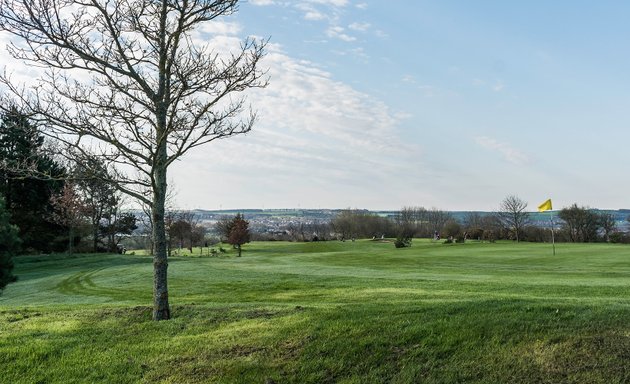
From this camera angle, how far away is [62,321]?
905 centimetres

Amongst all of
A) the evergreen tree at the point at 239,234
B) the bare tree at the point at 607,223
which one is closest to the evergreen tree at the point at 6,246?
the evergreen tree at the point at 239,234

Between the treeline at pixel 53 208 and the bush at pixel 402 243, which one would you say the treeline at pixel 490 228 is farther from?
the treeline at pixel 53 208

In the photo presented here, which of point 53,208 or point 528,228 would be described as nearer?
point 53,208

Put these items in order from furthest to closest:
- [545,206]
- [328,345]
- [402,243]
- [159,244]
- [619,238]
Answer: [619,238]
[402,243]
[545,206]
[159,244]
[328,345]

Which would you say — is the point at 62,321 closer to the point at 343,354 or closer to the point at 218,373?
the point at 218,373

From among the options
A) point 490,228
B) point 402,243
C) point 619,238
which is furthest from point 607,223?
point 402,243

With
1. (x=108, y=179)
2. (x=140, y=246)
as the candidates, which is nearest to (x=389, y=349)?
(x=108, y=179)

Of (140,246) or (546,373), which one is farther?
(140,246)

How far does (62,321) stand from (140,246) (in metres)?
75.1

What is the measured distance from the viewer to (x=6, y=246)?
18.5 metres

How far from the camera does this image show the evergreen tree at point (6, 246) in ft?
59.4

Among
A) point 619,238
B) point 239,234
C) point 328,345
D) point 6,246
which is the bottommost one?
point 619,238

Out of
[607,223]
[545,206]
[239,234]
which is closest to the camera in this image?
[545,206]

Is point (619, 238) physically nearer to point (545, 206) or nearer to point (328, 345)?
point (545, 206)
